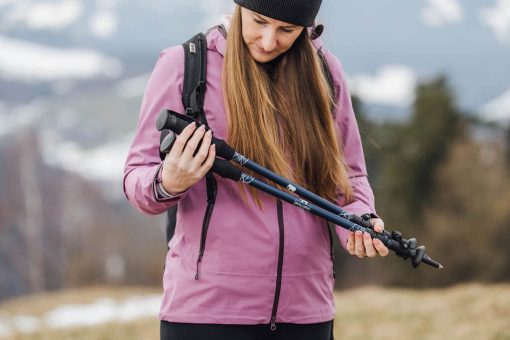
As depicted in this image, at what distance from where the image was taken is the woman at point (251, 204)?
8.16 ft

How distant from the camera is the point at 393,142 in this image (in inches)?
1364

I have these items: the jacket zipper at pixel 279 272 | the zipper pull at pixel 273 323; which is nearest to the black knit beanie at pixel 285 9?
the jacket zipper at pixel 279 272

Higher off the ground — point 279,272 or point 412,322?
point 279,272

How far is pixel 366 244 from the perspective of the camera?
8.00ft

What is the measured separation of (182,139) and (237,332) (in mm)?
638

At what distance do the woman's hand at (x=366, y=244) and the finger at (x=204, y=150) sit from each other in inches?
20.3

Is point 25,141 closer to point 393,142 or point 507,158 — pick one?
point 393,142

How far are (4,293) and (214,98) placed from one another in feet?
137

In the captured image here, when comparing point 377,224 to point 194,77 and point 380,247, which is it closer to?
point 380,247

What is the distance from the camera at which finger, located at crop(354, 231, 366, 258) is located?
8.02 feet

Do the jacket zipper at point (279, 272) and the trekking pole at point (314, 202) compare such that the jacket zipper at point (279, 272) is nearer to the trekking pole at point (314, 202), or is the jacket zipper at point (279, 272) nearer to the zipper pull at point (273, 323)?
→ the zipper pull at point (273, 323)

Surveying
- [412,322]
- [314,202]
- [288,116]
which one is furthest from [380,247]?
[412,322]

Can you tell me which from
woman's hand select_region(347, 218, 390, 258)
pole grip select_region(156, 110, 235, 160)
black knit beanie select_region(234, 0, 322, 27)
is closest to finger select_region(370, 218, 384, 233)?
woman's hand select_region(347, 218, 390, 258)

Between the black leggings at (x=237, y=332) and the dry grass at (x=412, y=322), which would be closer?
the black leggings at (x=237, y=332)
